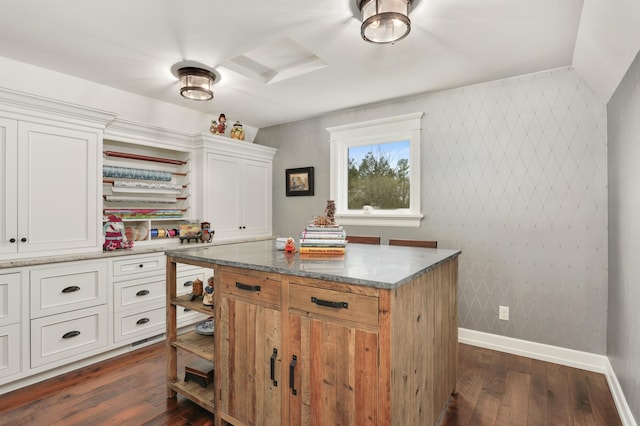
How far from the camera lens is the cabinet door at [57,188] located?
2496 millimetres

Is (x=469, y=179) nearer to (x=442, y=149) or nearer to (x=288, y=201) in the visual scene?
(x=442, y=149)

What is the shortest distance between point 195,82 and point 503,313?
11.0 ft

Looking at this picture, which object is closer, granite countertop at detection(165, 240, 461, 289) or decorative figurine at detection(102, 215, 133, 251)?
granite countertop at detection(165, 240, 461, 289)

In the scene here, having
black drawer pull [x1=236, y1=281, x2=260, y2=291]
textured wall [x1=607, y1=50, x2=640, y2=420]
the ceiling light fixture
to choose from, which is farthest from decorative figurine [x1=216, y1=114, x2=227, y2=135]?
textured wall [x1=607, y1=50, x2=640, y2=420]

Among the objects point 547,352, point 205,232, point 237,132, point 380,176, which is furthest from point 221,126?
point 547,352

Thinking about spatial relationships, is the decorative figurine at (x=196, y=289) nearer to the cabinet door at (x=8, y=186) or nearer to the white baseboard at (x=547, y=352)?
the cabinet door at (x=8, y=186)

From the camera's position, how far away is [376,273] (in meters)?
1.45

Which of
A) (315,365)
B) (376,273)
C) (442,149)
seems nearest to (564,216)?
(442,149)

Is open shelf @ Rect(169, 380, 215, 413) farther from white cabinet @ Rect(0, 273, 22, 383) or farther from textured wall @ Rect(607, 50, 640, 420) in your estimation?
textured wall @ Rect(607, 50, 640, 420)

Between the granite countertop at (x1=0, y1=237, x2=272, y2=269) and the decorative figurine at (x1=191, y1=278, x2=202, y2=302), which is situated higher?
the granite countertop at (x1=0, y1=237, x2=272, y2=269)

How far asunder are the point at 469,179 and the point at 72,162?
346cm

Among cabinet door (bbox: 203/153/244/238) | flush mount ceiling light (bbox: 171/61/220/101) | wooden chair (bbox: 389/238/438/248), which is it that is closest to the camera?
wooden chair (bbox: 389/238/438/248)

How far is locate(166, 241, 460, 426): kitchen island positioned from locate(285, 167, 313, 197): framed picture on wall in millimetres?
2309

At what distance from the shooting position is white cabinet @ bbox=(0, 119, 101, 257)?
242 centimetres
